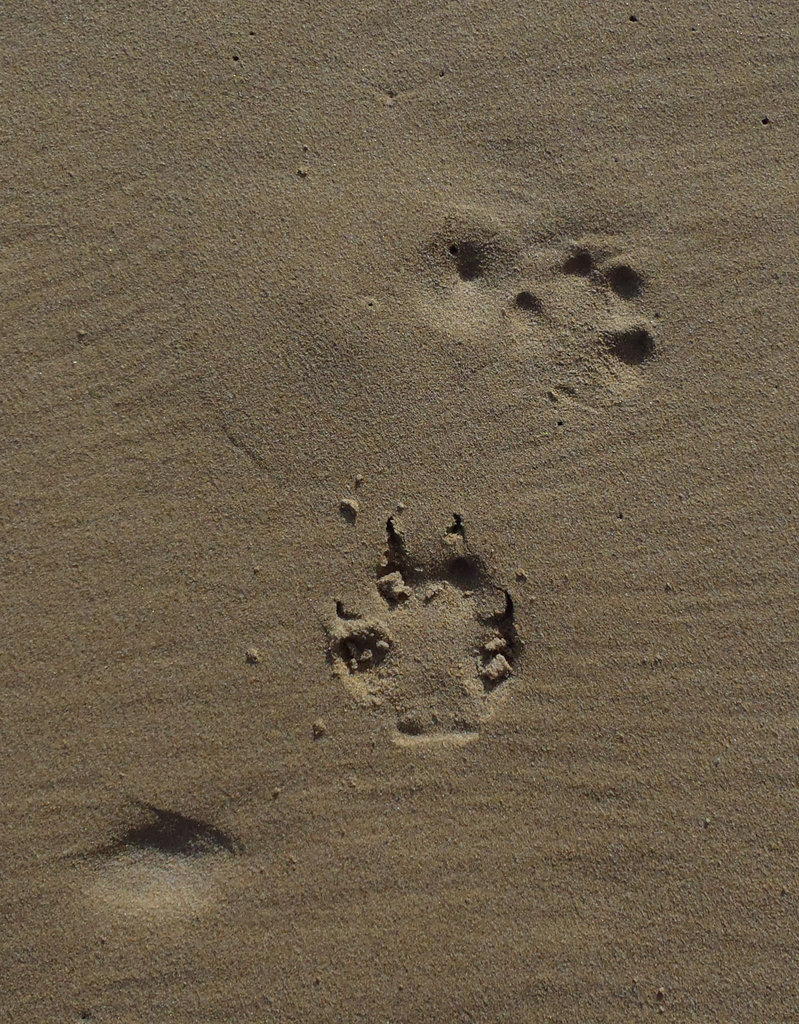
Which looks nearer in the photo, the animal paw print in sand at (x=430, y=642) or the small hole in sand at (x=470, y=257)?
the animal paw print in sand at (x=430, y=642)

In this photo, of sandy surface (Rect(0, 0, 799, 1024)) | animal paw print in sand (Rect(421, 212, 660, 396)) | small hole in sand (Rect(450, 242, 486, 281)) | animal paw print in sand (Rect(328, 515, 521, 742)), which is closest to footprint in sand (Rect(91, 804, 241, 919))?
sandy surface (Rect(0, 0, 799, 1024))

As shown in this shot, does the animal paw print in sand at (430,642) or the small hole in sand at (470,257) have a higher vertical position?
the small hole in sand at (470,257)

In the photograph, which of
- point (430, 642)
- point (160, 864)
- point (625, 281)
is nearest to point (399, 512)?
point (430, 642)

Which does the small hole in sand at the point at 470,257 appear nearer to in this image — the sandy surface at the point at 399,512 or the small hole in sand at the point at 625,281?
the sandy surface at the point at 399,512

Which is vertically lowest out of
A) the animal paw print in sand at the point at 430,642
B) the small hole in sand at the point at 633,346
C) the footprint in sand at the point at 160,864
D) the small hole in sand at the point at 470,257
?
the footprint in sand at the point at 160,864

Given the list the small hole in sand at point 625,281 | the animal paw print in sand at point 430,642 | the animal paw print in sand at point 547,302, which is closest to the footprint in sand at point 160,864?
the animal paw print in sand at point 430,642

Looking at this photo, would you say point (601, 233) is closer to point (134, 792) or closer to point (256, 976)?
point (134, 792)

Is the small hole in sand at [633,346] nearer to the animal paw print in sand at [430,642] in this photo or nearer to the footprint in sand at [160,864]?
the animal paw print in sand at [430,642]
